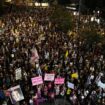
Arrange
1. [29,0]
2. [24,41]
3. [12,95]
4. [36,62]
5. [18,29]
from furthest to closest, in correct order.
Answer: [29,0], [18,29], [24,41], [36,62], [12,95]

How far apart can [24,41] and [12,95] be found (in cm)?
779

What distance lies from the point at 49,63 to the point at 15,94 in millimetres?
4226

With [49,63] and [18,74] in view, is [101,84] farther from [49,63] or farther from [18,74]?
[18,74]

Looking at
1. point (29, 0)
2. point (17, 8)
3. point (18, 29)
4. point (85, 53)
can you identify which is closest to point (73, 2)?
point (29, 0)

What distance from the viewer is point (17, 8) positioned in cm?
5297

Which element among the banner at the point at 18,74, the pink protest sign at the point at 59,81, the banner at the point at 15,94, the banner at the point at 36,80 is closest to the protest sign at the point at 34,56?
the banner at the point at 18,74

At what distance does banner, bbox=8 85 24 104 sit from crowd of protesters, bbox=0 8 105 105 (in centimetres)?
28

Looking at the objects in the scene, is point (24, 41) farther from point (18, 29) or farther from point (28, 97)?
point (28, 97)

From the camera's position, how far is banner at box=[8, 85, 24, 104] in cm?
2086

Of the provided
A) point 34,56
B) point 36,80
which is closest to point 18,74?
point 36,80

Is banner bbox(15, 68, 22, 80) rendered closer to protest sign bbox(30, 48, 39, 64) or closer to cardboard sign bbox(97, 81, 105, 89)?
protest sign bbox(30, 48, 39, 64)

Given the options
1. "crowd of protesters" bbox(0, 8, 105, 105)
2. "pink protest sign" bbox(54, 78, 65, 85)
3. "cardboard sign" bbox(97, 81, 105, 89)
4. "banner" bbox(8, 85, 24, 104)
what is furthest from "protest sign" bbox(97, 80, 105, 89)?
"banner" bbox(8, 85, 24, 104)

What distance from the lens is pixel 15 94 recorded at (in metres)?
21.0

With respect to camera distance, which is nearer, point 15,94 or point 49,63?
point 15,94
